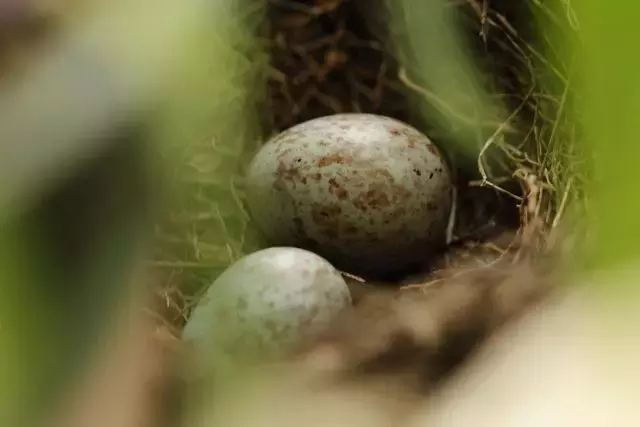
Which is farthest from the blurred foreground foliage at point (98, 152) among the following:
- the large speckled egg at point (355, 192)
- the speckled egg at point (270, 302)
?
the large speckled egg at point (355, 192)

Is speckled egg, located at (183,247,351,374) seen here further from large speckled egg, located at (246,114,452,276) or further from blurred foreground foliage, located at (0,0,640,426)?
blurred foreground foliage, located at (0,0,640,426)

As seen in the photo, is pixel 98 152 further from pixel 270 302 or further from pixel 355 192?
pixel 355 192

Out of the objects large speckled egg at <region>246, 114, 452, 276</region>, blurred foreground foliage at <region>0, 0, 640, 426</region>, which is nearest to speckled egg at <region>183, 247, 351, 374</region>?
large speckled egg at <region>246, 114, 452, 276</region>

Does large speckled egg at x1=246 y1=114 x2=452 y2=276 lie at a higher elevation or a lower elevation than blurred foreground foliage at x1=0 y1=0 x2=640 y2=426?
lower

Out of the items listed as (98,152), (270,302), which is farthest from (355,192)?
(98,152)

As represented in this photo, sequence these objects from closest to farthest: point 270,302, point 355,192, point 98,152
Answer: point 98,152, point 270,302, point 355,192

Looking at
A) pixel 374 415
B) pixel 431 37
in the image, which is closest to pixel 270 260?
pixel 431 37

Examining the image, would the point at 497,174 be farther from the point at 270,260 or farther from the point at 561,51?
the point at 270,260

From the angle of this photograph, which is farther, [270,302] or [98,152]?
[270,302]
